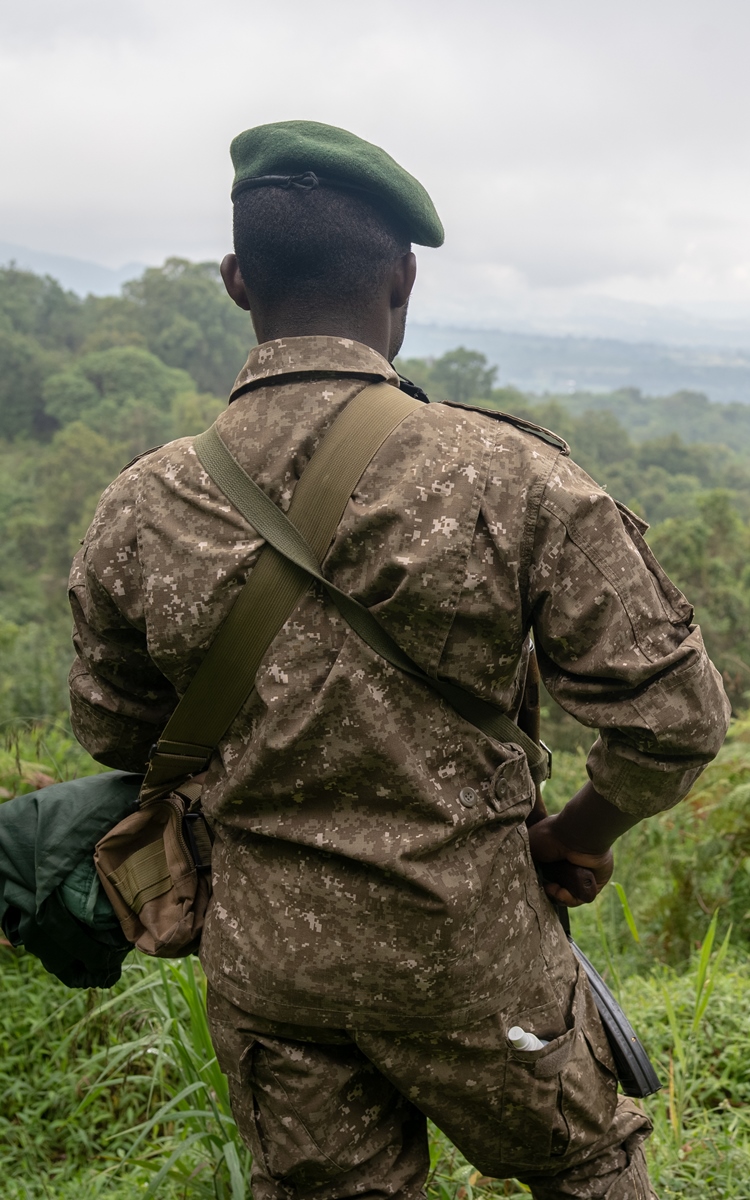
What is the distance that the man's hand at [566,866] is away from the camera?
1.63 m

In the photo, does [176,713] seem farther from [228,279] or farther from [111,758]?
[228,279]

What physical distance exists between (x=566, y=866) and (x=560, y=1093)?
0.35 m

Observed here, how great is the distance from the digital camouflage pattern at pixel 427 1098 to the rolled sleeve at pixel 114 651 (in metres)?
0.48

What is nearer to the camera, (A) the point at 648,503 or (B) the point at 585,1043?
(B) the point at 585,1043

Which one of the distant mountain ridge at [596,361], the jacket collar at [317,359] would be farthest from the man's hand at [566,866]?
the distant mountain ridge at [596,361]

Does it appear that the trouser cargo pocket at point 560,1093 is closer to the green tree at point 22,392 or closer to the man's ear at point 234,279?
the man's ear at point 234,279

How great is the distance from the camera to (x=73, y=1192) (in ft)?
7.64

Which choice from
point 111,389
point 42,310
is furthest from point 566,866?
point 42,310

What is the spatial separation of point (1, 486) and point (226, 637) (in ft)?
124

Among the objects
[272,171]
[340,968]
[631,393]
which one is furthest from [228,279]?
[631,393]

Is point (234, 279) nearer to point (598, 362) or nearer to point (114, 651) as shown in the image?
point (114, 651)

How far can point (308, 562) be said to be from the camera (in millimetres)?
1378

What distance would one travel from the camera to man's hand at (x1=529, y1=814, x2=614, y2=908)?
1.63 meters

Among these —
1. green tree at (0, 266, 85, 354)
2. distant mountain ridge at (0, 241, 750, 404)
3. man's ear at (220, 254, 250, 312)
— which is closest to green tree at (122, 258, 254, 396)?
green tree at (0, 266, 85, 354)
